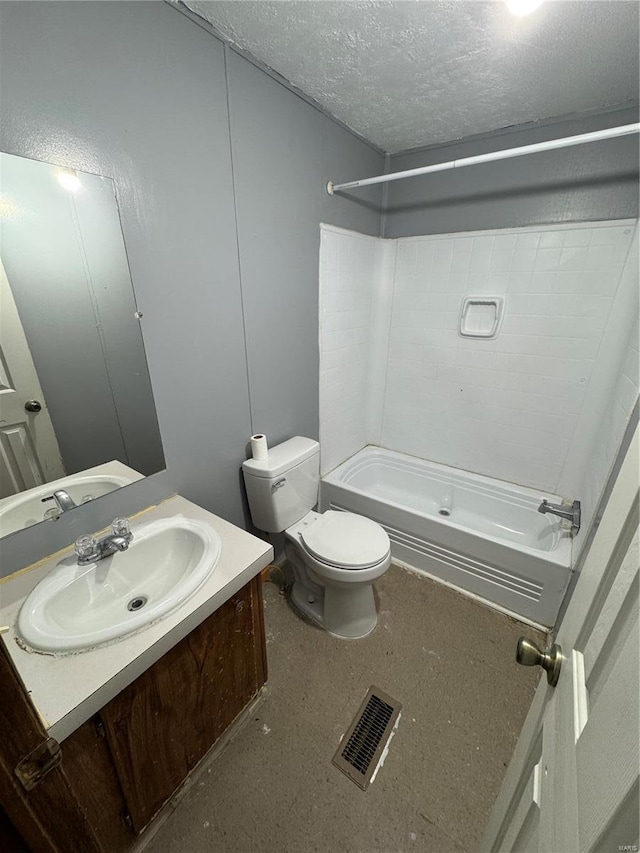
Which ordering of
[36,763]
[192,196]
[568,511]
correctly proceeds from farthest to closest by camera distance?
[568,511] < [192,196] < [36,763]

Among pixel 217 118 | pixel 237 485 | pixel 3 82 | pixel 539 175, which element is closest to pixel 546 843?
pixel 237 485

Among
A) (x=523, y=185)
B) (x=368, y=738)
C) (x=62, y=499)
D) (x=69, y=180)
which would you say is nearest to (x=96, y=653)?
(x=62, y=499)

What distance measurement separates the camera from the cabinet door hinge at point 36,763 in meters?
0.48

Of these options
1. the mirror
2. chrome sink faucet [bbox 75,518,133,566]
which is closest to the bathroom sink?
the mirror

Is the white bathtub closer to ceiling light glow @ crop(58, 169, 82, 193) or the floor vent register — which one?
the floor vent register

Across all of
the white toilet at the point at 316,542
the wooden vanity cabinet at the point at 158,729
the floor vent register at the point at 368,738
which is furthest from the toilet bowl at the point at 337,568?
the wooden vanity cabinet at the point at 158,729

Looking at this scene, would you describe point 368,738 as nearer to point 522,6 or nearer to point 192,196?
point 192,196

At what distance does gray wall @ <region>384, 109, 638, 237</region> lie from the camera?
159cm

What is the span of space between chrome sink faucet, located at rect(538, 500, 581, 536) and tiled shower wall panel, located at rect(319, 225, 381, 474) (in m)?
1.23

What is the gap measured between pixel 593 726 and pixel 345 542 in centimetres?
122

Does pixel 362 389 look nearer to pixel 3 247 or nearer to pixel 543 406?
pixel 543 406

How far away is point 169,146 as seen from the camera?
1083 mm

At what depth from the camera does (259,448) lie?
1.58 metres

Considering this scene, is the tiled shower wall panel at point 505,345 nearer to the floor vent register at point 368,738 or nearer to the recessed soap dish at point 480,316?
the recessed soap dish at point 480,316
